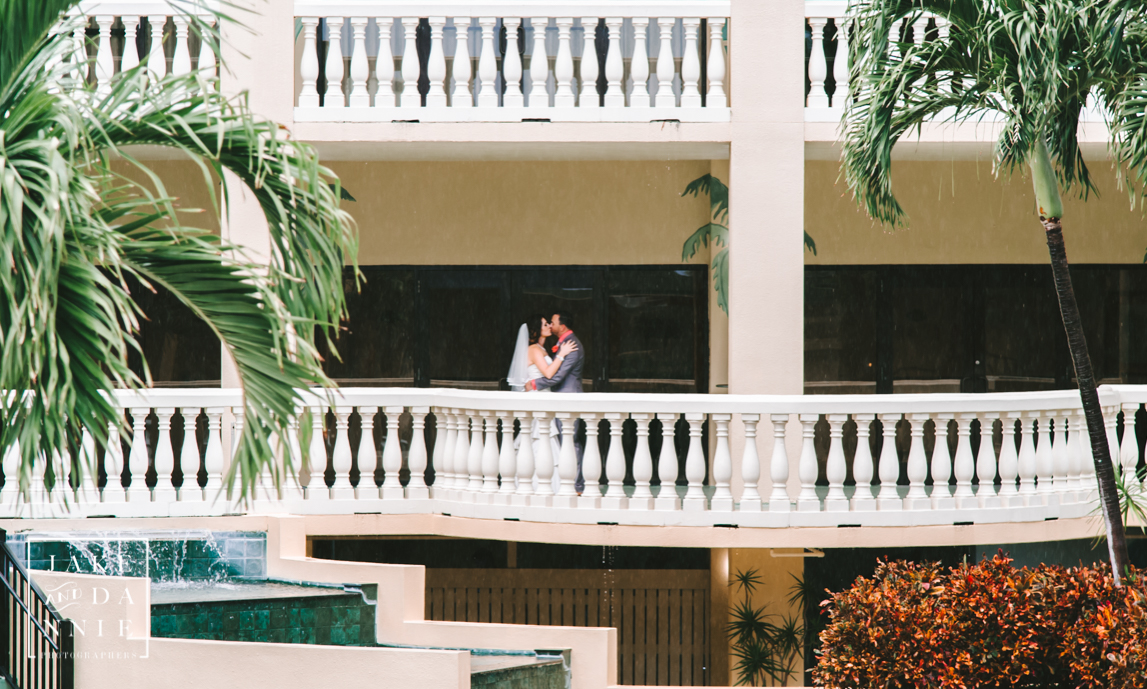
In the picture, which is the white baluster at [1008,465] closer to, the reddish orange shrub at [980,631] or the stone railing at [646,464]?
the stone railing at [646,464]

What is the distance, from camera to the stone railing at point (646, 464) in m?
7.98

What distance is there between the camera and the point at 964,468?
317 inches

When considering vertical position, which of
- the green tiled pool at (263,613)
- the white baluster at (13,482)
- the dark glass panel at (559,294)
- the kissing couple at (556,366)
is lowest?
the green tiled pool at (263,613)

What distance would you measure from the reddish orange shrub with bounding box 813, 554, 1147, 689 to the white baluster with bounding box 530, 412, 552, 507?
2464 mm

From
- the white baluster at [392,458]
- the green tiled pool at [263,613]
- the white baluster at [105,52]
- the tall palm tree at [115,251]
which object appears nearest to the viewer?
the tall palm tree at [115,251]

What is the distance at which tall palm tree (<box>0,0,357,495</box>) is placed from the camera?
13.4 feet

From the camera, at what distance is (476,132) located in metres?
9.21

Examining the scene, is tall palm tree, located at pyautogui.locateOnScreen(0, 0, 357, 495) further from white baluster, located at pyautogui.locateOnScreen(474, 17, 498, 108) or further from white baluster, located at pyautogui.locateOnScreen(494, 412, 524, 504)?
white baluster, located at pyautogui.locateOnScreen(474, 17, 498, 108)

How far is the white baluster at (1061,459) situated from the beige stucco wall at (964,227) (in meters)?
3.93

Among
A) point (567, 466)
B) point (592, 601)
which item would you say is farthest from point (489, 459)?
point (592, 601)

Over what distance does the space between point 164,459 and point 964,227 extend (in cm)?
820

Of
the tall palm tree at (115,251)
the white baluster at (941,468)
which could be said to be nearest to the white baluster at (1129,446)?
the white baluster at (941,468)

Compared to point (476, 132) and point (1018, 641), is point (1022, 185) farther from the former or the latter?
point (1018, 641)

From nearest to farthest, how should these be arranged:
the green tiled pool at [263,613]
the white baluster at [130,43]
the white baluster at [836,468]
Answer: the green tiled pool at [263,613], the white baluster at [836,468], the white baluster at [130,43]
